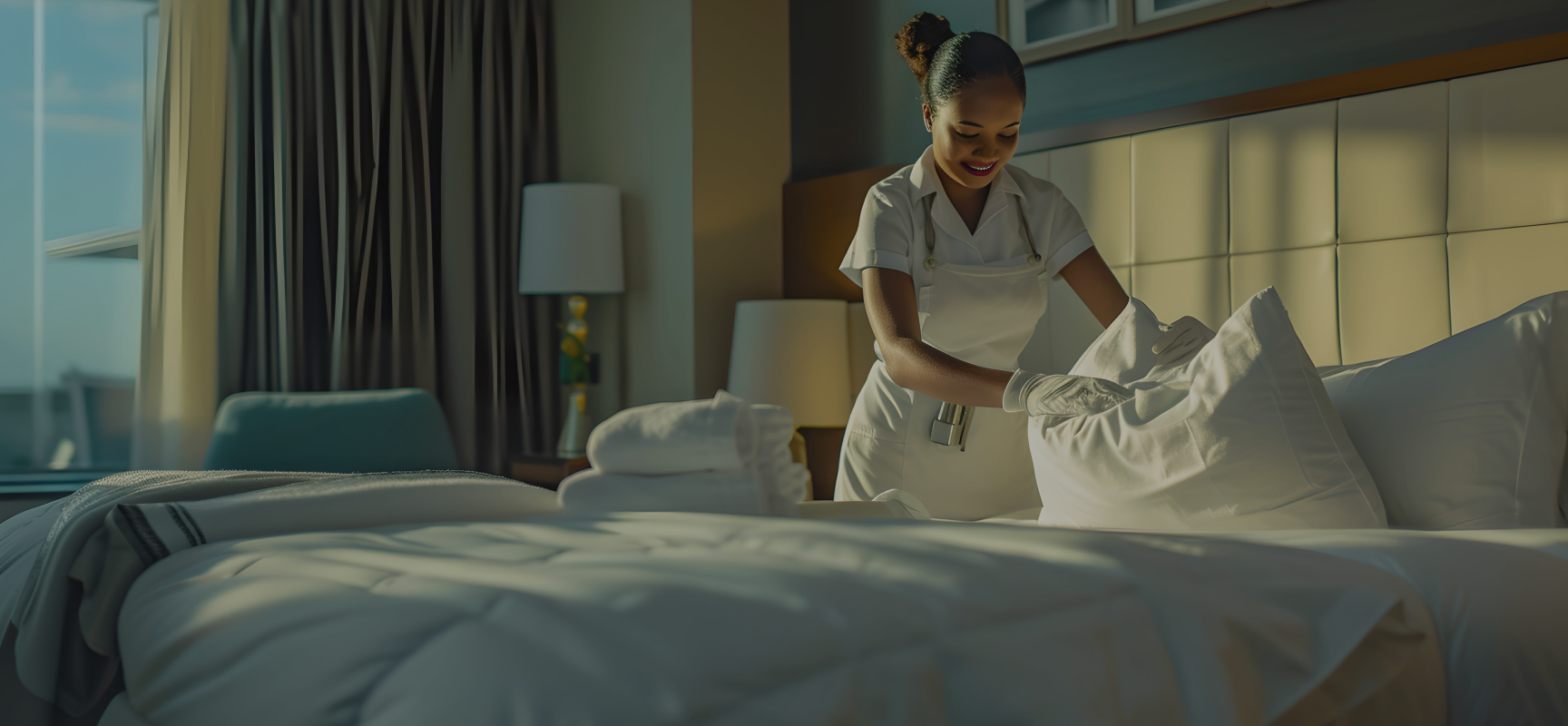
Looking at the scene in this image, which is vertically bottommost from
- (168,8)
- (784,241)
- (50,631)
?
(50,631)

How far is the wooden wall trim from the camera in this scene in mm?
1865

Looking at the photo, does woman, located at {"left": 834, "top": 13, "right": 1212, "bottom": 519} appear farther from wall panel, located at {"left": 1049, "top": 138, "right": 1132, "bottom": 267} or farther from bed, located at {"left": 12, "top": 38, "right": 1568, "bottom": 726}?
bed, located at {"left": 12, "top": 38, "right": 1568, "bottom": 726}

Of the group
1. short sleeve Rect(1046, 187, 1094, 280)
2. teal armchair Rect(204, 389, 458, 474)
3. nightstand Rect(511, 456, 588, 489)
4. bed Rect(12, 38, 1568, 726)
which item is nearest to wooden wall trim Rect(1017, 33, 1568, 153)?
short sleeve Rect(1046, 187, 1094, 280)

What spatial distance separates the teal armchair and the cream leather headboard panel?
1945mm

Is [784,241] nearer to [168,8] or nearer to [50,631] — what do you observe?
[168,8]

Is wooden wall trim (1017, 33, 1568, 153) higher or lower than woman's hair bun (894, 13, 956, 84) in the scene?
lower

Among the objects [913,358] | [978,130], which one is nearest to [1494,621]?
[913,358]

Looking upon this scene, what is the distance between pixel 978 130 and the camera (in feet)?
6.19

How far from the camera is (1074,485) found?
1511 mm

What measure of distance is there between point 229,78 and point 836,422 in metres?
2.38

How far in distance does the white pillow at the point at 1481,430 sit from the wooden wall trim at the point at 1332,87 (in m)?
0.77

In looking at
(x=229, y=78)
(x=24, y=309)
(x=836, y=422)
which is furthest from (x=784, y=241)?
(x=24, y=309)

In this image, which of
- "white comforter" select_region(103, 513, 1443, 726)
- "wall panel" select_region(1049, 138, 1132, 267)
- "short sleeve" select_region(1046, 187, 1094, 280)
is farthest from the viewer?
"wall panel" select_region(1049, 138, 1132, 267)

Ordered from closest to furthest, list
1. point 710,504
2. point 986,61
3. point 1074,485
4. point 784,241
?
point 710,504 → point 1074,485 → point 986,61 → point 784,241
